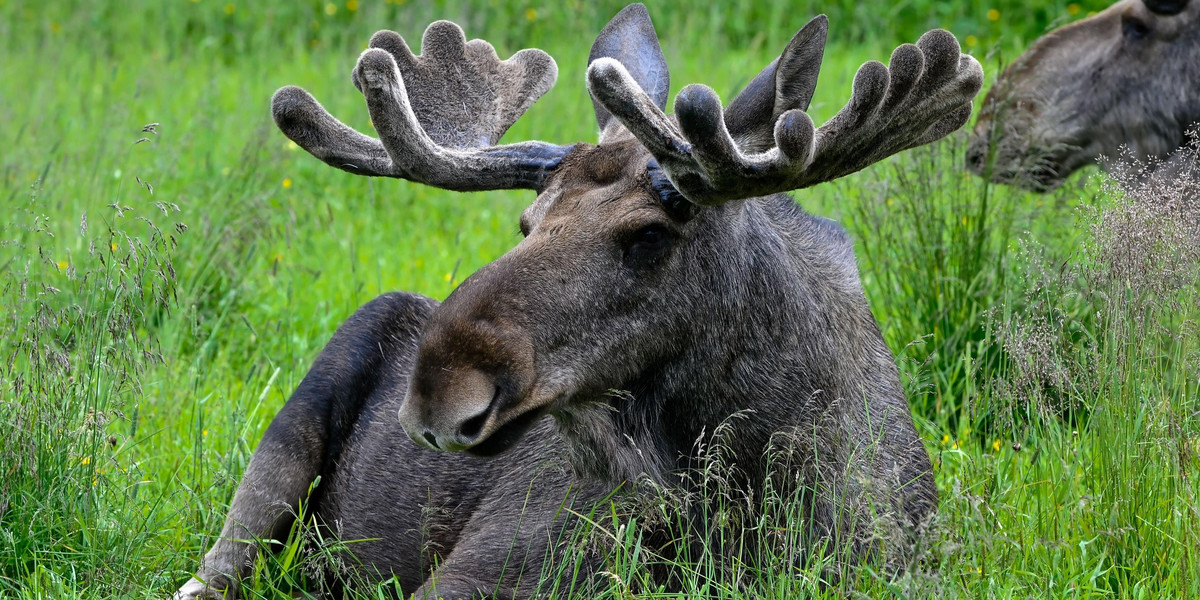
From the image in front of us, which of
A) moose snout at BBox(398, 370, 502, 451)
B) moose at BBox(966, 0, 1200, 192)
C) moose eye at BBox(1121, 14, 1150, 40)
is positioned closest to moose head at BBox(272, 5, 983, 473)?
moose snout at BBox(398, 370, 502, 451)

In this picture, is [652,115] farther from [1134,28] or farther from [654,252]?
[1134,28]

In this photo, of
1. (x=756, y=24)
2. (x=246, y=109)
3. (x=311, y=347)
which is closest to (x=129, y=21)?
(x=246, y=109)

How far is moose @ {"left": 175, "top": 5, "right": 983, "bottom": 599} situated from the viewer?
3.16 metres

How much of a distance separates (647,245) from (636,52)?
95 centimetres

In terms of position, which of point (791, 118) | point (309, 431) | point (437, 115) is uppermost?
point (437, 115)

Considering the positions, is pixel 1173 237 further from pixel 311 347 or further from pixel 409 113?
pixel 311 347

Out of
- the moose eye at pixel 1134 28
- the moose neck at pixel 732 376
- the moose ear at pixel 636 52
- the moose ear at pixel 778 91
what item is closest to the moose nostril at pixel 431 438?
the moose neck at pixel 732 376

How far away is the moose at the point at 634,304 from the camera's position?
3160 mm

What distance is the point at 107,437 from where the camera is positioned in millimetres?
4188

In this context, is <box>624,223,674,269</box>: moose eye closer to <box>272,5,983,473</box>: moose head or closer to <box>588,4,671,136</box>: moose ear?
<box>272,5,983,473</box>: moose head

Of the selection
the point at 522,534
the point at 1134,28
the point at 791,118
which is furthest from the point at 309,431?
the point at 1134,28

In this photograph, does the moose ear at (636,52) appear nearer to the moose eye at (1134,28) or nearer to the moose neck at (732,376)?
the moose neck at (732,376)

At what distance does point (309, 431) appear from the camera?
4.85 meters

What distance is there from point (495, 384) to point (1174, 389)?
189 centimetres
